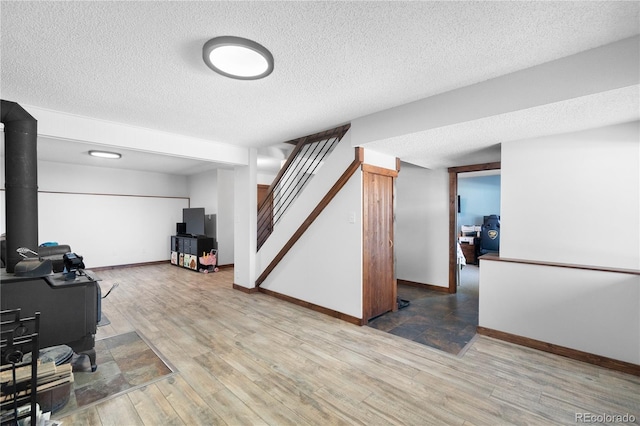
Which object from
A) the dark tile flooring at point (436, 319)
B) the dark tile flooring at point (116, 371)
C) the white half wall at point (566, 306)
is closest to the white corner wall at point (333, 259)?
the dark tile flooring at point (436, 319)

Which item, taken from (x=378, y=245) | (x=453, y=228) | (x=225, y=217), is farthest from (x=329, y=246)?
(x=225, y=217)

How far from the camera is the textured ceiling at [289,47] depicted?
1621 mm

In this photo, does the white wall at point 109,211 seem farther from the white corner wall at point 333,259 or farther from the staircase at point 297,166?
the white corner wall at point 333,259

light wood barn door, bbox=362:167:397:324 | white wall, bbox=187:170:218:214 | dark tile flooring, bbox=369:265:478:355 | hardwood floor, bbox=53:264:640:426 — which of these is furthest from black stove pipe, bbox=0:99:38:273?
white wall, bbox=187:170:218:214

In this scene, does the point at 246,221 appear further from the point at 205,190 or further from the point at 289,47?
the point at 289,47

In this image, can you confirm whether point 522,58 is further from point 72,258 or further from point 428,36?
point 72,258

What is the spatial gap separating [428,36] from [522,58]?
2.75ft

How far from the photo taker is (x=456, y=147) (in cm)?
348

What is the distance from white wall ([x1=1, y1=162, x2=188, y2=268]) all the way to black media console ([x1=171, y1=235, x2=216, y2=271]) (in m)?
0.61

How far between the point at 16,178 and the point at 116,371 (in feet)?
6.07

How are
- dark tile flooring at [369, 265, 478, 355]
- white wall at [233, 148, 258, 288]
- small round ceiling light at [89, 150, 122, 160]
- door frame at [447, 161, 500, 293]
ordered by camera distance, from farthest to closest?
small round ceiling light at [89, 150, 122, 160], white wall at [233, 148, 258, 288], door frame at [447, 161, 500, 293], dark tile flooring at [369, 265, 478, 355]

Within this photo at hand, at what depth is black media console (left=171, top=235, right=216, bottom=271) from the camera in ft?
22.1

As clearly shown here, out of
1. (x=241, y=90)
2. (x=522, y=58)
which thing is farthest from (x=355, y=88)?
(x=522, y=58)

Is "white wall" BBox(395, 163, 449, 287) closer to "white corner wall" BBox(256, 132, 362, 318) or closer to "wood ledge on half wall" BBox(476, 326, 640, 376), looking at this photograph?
"wood ledge on half wall" BBox(476, 326, 640, 376)
